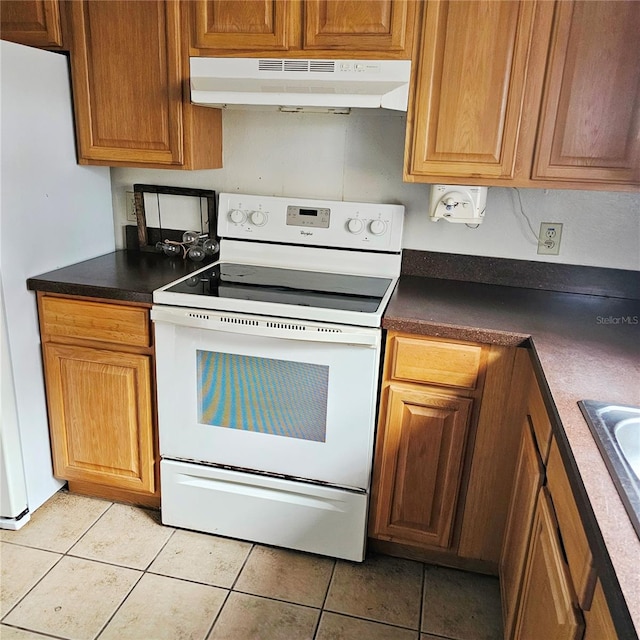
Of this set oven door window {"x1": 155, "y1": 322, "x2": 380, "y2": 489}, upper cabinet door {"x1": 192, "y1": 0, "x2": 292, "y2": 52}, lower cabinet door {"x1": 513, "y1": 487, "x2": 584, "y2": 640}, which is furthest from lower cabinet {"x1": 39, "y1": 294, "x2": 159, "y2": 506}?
lower cabinet door {"x1": 513, "y1": 487, "x2": 584, "y2": 640}

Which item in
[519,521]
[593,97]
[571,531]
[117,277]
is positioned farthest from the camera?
[117,277]

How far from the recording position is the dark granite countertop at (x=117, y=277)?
1884mm

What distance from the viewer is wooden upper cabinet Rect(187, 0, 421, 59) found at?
1.74m

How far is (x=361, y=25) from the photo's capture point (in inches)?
68.8

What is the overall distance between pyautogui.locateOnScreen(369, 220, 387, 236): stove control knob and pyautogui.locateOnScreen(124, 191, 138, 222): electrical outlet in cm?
100

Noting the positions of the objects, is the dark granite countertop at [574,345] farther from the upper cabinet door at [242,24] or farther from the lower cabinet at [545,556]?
the upper cabinet door at [242,24]

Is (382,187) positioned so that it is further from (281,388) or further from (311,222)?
(281,388)

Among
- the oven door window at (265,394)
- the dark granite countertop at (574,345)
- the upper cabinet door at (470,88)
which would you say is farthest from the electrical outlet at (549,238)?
the oven door window at (265,394)

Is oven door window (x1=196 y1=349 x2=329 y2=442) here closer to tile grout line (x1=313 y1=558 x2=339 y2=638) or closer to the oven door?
the oven door

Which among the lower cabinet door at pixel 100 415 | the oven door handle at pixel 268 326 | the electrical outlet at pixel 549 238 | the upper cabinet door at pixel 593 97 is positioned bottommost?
the lower cabinet door at pixel 100 415

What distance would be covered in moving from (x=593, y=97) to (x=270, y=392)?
4.23 ft

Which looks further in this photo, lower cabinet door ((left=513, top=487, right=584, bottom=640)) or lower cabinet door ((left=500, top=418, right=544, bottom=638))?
lower cabinet door ((left=500, top=418, right=544, bottom=638))

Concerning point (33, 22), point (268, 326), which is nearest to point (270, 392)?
point (268, 326)

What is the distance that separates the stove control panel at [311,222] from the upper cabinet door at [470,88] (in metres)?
0.32
